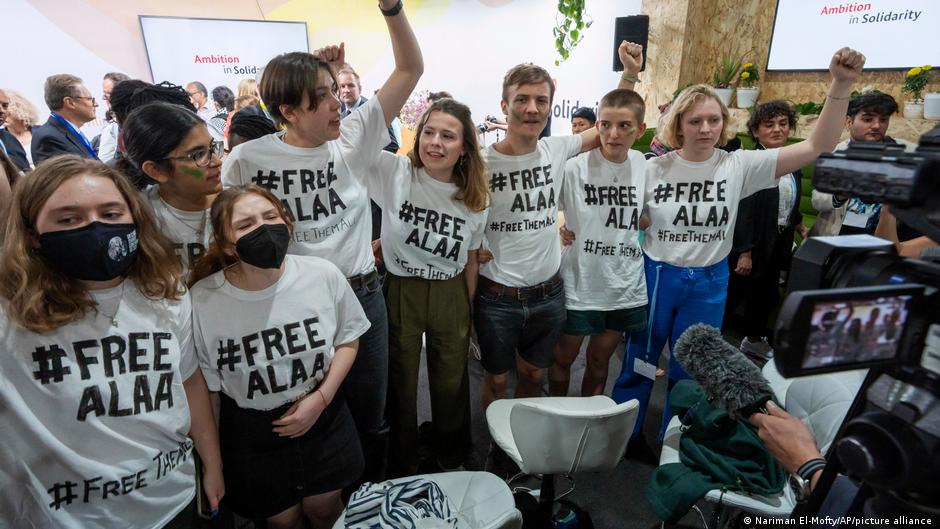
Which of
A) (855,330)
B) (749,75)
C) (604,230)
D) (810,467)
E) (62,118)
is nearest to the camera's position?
(855,330)

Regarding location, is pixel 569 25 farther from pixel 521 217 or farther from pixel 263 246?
pixel 263 246

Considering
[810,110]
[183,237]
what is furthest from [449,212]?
[810,110]

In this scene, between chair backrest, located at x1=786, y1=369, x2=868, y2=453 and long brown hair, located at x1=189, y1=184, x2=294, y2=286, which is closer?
long brown hair, located at x1=189, y1=184, x2=294, y2=286

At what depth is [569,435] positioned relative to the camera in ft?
4.85

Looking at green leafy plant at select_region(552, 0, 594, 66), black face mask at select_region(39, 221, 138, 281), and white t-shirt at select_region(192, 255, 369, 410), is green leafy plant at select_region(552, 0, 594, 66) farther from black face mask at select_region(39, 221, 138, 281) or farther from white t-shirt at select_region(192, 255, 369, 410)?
black face mask at select_region(39, 221, 138, 281)

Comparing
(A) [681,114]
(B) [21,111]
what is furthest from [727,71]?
(B) [21,111]

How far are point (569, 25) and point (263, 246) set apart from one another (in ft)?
20.1

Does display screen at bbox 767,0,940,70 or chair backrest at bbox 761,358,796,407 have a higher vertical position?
display screen at bbox 767,0,940,70

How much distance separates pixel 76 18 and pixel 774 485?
328 inches

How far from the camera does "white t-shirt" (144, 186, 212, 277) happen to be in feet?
4.78

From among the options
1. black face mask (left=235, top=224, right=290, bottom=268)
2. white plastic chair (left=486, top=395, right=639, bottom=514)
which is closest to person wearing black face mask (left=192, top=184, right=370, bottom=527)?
black face mask (left=235, top=224, right=290, bottom=268)

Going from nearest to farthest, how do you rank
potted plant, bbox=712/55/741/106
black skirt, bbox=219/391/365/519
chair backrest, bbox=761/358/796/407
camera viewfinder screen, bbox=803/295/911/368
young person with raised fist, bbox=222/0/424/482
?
camera viewfinder screen, bbox=803/295/911/368 → black skirt, bbox=219/391/365/519 → young person with raised fist, bbox=222/0/424/482 → chair backrest, bbox=761/358/796/407 → potted plant, bbox=712/55/741/106

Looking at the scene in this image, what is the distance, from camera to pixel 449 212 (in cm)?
192

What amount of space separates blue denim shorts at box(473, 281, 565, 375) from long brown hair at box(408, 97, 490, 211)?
438mm
